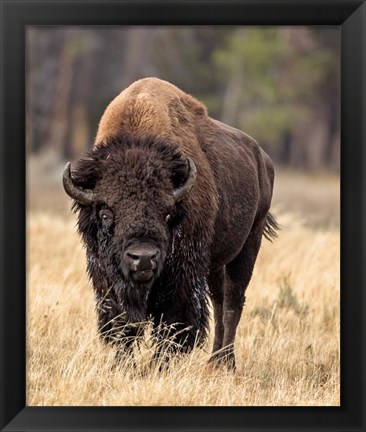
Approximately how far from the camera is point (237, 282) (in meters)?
7.98

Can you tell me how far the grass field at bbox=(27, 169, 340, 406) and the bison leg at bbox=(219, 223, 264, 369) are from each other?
192 mm

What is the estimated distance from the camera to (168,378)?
5.98 metres

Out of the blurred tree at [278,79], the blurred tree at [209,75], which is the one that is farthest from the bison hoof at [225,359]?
the blurred tree at [278,79]

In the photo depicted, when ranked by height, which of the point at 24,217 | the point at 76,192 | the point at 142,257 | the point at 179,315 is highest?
the point at 76,192

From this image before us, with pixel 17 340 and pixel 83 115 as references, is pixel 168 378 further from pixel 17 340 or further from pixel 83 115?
pixel 83 115

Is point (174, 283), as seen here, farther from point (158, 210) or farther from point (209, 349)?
point (209, 349)

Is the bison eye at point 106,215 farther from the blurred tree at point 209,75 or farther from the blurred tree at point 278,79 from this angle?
the blurred tree at point 278,79

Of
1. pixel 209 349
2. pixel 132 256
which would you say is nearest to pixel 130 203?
pixel 132 256

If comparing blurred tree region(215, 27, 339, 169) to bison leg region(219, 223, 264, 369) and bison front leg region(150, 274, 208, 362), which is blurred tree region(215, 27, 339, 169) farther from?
bison front leg region(150, 274, 208, 362)

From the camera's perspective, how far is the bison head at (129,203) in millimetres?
5902

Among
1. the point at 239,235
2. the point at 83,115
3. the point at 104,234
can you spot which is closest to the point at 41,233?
the point at 239,235

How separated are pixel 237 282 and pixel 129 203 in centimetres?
225

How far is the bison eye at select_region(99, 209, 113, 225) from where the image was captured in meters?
6.10
